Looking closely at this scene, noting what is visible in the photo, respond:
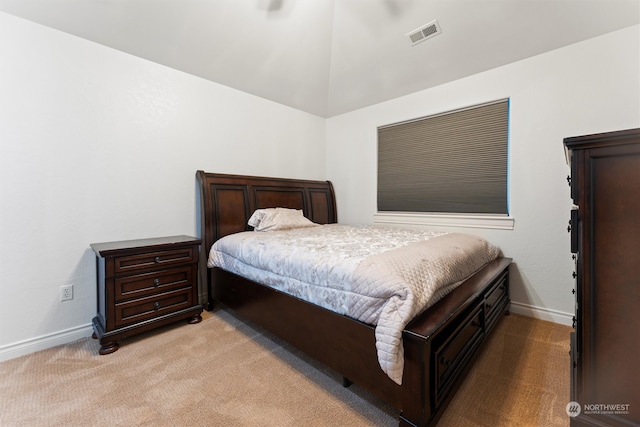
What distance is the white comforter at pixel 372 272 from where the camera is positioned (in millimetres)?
1224

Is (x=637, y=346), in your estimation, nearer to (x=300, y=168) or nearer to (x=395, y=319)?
(x=395, y=319)

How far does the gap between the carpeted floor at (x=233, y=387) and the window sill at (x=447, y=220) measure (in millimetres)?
1035

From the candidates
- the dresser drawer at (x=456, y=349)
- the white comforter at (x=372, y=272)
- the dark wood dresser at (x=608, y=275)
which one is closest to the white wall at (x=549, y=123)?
the white comforter at (x=372, y=272)

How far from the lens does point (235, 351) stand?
1.97m

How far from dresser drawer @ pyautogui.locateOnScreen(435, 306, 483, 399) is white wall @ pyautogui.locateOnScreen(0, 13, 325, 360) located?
8.26 feet

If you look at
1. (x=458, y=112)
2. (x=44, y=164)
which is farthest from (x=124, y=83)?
(x=458, y=112)

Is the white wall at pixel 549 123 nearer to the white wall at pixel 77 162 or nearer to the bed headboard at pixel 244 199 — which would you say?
the bed headboard at pixel 244 199

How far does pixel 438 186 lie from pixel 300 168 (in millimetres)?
1836

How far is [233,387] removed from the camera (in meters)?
1.59

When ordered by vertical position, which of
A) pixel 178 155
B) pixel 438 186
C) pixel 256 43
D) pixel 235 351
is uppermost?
pixel 256 43

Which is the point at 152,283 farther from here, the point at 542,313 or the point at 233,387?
the point at 542,313

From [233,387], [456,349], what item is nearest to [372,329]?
[456,349]

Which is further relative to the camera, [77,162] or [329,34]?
[329,34]

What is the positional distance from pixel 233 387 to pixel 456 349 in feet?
4.15
